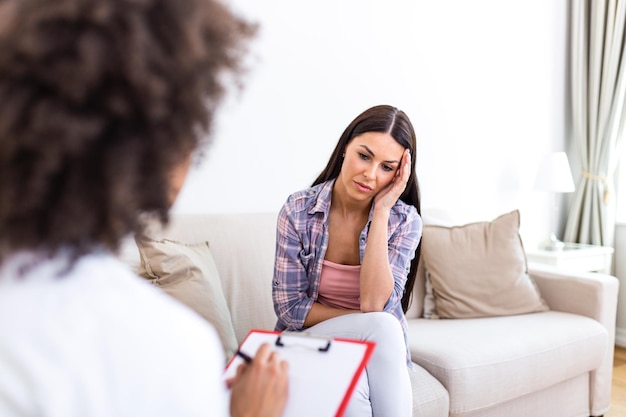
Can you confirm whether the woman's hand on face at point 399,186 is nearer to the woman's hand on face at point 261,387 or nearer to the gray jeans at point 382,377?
the gray jeans at point 382,377

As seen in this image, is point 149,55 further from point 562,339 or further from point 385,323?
point 562,339

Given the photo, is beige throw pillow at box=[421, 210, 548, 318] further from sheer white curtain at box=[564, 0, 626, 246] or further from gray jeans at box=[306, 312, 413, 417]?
sheer white curtain at box=[564, 0, 626, 246]

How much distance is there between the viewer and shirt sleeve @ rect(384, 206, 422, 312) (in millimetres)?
1771

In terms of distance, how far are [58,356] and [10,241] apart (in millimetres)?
111

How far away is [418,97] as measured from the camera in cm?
307

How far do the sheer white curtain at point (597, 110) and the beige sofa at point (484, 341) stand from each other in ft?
4.29

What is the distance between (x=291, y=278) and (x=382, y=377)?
0.43 metres

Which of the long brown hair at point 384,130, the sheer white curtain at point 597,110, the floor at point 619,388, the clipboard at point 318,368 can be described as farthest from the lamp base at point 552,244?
the clipboard at point 318,368

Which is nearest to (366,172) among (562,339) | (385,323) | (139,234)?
(385,323)

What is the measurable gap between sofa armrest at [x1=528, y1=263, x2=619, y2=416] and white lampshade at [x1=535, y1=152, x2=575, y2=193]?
0.94 metres

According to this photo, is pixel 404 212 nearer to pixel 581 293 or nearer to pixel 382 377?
pixel 382 377

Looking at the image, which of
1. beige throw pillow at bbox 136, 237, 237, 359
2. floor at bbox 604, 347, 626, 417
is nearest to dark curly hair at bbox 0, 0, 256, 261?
beige throw pillow at bbox 136, 237, 237, 359

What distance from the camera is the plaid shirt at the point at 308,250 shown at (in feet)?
5.68

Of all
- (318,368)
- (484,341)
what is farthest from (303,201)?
(318,368)
